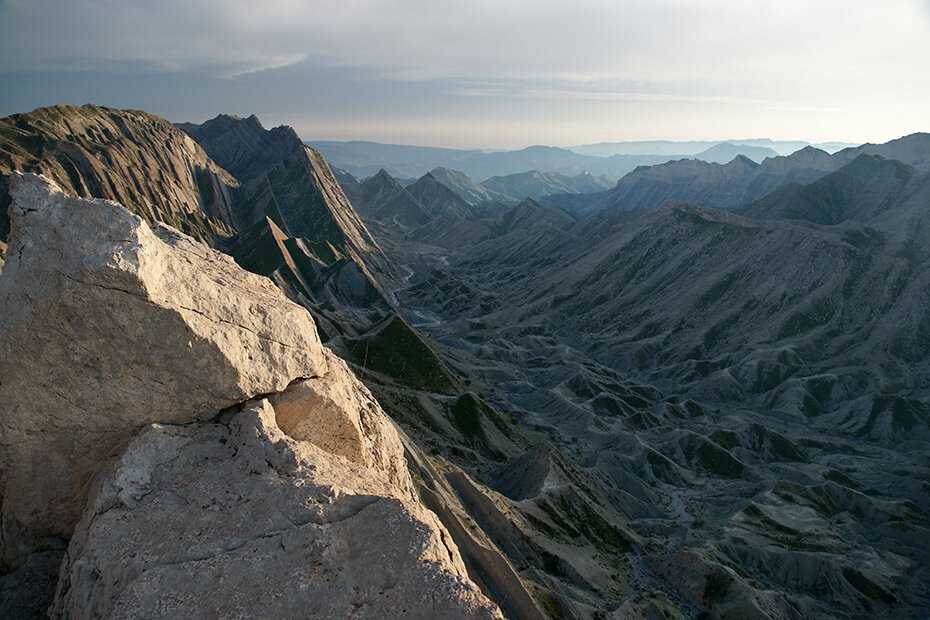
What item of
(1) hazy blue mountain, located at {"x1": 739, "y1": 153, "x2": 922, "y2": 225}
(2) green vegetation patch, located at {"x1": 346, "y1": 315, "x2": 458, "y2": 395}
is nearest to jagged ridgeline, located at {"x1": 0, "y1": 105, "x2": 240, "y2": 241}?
(2) green vegetation patch, located at {"x1": 346, "y1": 315, "x2": 458, "y2": 395}

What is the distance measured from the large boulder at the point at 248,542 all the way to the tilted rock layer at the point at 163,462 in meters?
0.03

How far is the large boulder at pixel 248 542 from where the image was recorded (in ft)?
31.3

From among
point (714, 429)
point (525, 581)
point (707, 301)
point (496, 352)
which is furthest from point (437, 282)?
point (525, 581)

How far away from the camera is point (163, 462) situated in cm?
1170

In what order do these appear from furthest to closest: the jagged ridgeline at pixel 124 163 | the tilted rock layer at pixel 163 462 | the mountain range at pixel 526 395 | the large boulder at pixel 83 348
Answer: the jagged ridgeline at pixel 124 163, the mountain range at pixel 526 395, the large boulder at pixel 83 348, the tilted rock layer at pixel 163 462

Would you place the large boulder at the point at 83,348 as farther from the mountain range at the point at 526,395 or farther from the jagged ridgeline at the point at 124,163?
the jagged ridgeline at the point at 124,163

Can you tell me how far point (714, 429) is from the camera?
3302 inches

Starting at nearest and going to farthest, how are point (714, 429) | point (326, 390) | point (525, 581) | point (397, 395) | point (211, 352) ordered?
point (211, 352)
point (326, 390)
point (525, 581)
point (397, 395)
point (714, 429)

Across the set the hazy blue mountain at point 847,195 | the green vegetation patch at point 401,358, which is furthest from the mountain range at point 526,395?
the hazy blue mountain at point 847,195

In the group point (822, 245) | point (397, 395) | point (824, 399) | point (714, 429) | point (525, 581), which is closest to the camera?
point (525, 581)

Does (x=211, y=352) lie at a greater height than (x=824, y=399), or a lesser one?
greater

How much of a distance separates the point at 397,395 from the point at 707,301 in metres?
88.1

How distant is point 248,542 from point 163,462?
306cm

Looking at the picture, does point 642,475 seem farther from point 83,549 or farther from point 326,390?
point 83,549
